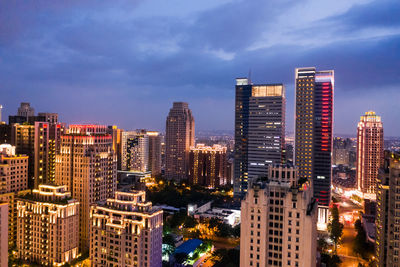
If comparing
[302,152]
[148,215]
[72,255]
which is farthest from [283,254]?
[302,152]

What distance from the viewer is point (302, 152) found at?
10538cm

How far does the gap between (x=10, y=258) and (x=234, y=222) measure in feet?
188

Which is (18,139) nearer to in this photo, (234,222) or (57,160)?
(57,160)

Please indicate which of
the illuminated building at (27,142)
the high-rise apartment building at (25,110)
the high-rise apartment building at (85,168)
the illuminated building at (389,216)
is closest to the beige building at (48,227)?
the high-rise apartment building at (85,168)

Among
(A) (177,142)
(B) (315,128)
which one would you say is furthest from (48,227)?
(A) (177,142)

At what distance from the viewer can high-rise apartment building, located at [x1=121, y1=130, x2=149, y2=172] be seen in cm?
16700

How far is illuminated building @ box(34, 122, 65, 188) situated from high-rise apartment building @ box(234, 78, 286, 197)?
214 feet

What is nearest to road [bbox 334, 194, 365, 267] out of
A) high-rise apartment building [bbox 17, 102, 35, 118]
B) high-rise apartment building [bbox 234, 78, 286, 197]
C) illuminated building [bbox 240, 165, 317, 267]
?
high-rise apartment building [bbox 234, 78, 286, 197]

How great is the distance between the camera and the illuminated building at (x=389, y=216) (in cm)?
5066

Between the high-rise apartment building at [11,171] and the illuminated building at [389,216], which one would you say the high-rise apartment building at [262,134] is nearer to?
the illuminated building at [389,216]

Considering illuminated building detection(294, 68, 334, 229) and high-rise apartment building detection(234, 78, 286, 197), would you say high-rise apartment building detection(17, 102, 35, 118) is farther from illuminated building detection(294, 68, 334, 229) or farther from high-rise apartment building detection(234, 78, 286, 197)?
illuminated building detection(294, 68, 334, 229)

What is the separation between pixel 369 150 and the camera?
126 metres

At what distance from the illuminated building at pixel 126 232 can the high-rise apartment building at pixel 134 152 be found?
11511 cm

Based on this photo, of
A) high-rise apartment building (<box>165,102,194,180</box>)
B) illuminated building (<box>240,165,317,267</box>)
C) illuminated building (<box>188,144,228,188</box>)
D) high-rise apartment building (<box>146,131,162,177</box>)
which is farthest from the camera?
high-rise apartment building (<box>146,131,162,177</box>)
